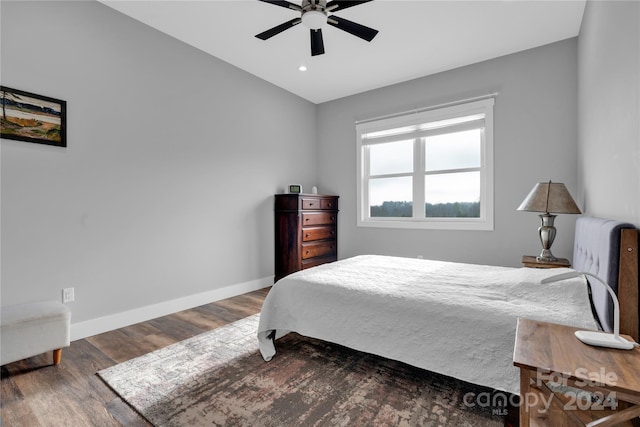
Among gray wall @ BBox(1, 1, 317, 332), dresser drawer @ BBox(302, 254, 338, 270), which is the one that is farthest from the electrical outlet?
dresser drawer @ BBox(302, 254, 338, 270)

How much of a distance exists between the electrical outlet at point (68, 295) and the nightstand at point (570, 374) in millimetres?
3033

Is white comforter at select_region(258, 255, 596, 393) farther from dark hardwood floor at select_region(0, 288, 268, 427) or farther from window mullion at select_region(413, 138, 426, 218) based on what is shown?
window mullion at select_region(413, 138, 426, 218)

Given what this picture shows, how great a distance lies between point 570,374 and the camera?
2.83 ft

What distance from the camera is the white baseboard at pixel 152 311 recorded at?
2.54 meters

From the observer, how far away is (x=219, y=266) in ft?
11.9

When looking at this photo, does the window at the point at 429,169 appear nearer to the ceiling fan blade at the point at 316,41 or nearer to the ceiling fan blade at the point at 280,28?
the ceiling fan blade at the point at 316,41

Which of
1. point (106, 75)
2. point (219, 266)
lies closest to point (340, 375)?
point (219, 266)

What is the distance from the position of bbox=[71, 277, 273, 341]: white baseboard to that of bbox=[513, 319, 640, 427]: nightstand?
3.04 metres

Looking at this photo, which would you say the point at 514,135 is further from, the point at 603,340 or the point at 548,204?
the point at 603,340

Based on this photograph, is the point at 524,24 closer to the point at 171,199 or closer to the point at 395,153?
the point at 395,153

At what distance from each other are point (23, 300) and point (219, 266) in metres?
1.70

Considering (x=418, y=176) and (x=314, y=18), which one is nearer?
(x=314, y=18)

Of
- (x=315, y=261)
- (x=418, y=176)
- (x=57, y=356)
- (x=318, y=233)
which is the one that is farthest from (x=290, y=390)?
(x=418, y=176)

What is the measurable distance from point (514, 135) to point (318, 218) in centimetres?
261
